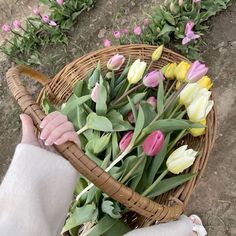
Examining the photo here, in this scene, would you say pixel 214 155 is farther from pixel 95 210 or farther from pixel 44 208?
pixel 44 208

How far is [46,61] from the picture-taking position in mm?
2164

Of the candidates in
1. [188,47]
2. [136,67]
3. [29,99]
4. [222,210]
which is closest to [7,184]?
[29,99]

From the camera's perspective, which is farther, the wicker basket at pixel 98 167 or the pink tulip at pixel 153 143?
the pink tulip at pixel 153 143

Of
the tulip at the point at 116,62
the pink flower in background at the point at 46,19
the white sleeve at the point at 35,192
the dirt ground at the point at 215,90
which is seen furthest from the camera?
the pink flower in background at the point at 46,19

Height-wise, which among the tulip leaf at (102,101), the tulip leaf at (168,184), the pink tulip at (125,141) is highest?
the tulip leaf at (102,101)

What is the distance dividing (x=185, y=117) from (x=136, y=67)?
7.9 inches

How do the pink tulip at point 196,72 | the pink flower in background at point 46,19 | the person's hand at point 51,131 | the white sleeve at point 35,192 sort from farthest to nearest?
the pink flower in background at point 46,19 < the pink tulip at point 196,72 < the person's hand at point 51,131 < the white sleeve at point 35,192

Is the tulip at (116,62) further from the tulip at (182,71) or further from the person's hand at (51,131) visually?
the person's hand at (51,131)

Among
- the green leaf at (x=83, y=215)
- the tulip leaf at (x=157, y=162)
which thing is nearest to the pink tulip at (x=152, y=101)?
the tulip leaf at (x=157, y=162)

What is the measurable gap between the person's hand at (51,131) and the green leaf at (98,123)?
0.29 meters

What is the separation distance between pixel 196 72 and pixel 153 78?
0.43 ft

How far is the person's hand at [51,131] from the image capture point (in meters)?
1.06

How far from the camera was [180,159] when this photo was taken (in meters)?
1.31

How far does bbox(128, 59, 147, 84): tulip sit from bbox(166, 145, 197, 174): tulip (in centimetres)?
26
